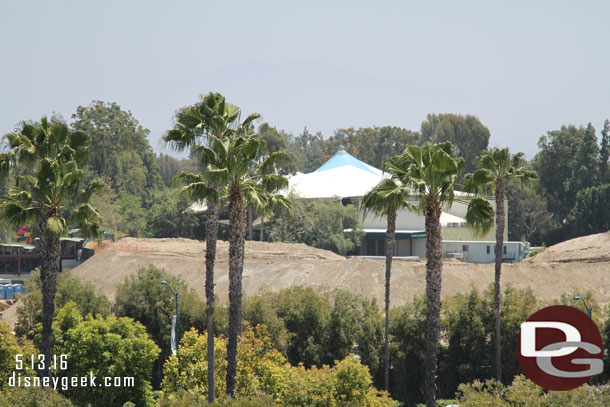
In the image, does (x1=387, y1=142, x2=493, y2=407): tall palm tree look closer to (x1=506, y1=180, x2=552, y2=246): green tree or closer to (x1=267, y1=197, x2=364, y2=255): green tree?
(x1=267, y1=197, x2=364, y2=255): green tree

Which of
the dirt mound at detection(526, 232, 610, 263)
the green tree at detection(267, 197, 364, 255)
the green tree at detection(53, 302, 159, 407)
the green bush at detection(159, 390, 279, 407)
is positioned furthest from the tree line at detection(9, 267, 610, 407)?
the green tree at detection(267, 197, 364, 255)

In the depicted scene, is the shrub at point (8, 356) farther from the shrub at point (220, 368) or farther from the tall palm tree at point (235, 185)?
the tall palm tree at point (235, 185)

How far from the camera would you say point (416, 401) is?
142 feet

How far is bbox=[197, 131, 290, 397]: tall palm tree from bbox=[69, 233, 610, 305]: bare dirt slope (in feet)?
97.7

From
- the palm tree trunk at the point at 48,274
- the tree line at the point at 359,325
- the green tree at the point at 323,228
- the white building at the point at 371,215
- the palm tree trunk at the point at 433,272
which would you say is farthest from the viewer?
the green tree at the point at 323,228

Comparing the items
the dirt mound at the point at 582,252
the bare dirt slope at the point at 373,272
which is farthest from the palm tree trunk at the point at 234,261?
the dirt mound at the point at 582,252

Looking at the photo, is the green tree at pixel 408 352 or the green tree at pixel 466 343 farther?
the green tree at pixel 408 352

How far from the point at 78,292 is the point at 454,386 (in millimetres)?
23068

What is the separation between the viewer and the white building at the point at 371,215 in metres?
93.4

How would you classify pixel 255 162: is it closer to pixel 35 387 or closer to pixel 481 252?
pixel 35 387

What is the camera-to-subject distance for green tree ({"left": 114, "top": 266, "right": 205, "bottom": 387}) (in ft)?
151

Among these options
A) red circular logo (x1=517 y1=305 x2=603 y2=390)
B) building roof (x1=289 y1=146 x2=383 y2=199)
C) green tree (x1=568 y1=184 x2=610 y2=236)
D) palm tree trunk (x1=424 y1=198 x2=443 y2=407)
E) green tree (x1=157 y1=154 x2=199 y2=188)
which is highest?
green tree (x1=157 y1=154 x2=199 y2=188)

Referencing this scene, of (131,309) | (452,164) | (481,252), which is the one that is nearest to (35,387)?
(452,164)

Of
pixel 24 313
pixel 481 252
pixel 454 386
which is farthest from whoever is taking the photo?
pixel 481 252
